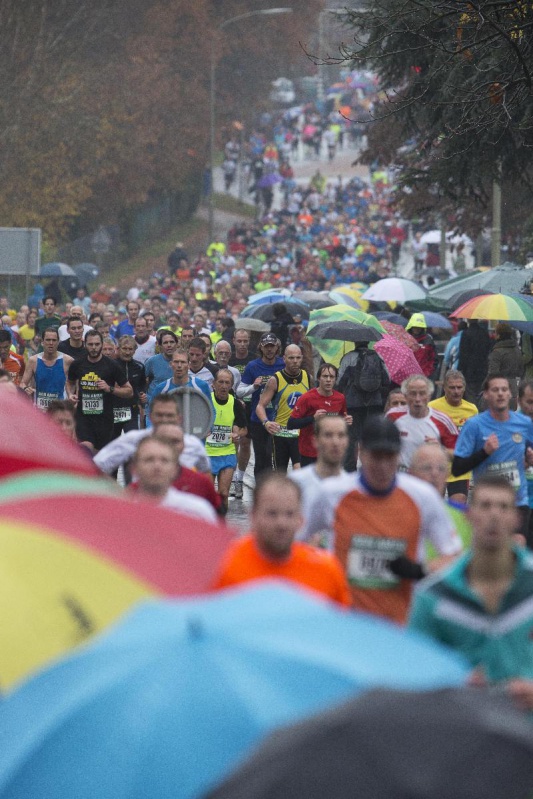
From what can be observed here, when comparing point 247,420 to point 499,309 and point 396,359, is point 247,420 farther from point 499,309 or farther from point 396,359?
point 499,309

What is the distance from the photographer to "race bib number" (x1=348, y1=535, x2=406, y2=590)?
285 inches

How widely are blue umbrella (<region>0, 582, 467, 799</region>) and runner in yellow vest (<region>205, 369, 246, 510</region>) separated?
9.72 meters

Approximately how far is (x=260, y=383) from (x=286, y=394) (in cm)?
77

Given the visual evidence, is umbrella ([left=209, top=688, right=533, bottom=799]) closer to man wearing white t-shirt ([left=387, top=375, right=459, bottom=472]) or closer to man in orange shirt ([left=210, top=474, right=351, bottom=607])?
man in orange shirt ([left=210, top=474, right=351, bottom=607])

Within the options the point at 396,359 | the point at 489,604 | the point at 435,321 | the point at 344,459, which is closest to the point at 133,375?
the point at 396,359

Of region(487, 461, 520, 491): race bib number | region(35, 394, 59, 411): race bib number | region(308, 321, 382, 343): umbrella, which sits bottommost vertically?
region(487, 461, 520, 491): race bib number

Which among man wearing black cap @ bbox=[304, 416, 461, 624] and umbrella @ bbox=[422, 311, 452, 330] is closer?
man wearing black cap @ bbox=[304, 416, 461, 624]

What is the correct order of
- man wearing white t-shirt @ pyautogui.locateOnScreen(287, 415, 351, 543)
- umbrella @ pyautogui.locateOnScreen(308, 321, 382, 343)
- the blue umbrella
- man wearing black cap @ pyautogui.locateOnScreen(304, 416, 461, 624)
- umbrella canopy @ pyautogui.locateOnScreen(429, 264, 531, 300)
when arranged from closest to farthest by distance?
the blue umbrella → man wearing black cap @ pyautogui.locateOnScreen(304, 416, 461, 624) → man wearing white t-shirt @ pyautogui.locateOnScreen(287, 415, 351, 543) → umbrella @ pyautogui.locateOnScreen(308, 321, 382, 343) → umbrella canopy @ pyautogui.locateOnScreen(429, 264, 531, 300)

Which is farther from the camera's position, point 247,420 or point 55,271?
point 55,271

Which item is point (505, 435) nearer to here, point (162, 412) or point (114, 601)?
point (162, 412)

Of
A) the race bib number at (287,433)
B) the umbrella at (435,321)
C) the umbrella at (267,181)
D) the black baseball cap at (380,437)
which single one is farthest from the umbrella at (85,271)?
the black baseball cap at (380,437)

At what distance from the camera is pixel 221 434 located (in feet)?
49.2

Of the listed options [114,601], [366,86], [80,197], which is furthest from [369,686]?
[366,86]

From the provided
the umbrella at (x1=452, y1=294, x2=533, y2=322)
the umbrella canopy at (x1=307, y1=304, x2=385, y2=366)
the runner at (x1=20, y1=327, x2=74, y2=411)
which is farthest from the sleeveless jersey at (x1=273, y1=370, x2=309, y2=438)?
the umbrella at (x1=452, y1=294, x2=533, y2=322)
